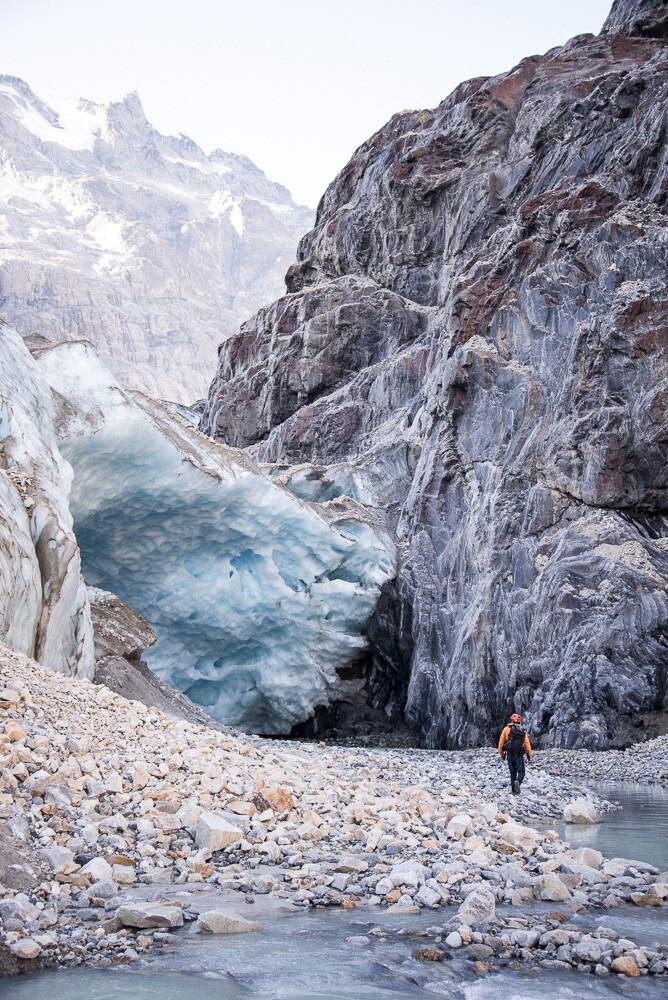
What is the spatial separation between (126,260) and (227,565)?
5076 inches

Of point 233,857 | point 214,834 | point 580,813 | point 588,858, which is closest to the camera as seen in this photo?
point 233,857

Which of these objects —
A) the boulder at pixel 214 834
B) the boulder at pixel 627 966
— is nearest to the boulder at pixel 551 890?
the boulder at pixel 627 966

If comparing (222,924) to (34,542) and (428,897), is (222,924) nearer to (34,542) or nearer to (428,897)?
(428,897)

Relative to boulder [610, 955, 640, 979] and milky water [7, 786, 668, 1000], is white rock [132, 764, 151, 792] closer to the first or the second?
milky water [7, 786, 668, 1000]

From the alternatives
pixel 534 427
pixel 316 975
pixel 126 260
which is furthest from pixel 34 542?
pixel 126 260

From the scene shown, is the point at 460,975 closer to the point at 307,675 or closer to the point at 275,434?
the point at 307,675

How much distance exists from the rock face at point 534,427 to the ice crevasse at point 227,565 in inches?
67.8

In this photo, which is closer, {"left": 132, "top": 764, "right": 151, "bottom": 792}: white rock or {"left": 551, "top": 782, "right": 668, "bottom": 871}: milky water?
{"left": 132, "top": 764, "right": 151, "bottom": 792}: white rock

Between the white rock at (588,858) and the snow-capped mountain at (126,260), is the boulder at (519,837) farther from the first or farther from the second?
the snow-capped mountain at (126,260)

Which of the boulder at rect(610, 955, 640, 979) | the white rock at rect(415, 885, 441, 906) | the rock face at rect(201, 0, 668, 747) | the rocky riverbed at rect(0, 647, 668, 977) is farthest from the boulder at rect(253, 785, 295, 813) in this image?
the rock face at rect(201, 0, 668, 747)

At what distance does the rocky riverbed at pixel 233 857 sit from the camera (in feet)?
19.4

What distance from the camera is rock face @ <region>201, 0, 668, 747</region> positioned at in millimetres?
21391

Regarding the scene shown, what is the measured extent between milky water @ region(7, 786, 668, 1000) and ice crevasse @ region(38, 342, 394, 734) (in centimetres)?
1706

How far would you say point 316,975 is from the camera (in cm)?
551
